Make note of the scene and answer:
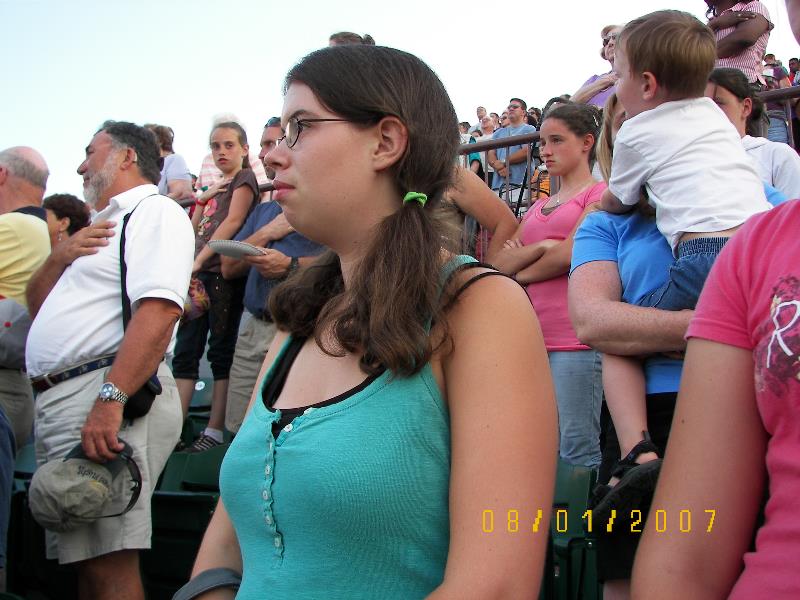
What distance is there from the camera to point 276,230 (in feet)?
16.5

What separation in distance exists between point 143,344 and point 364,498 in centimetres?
215

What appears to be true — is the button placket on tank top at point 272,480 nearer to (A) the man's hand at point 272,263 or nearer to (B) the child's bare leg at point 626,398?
(B) the child's bare leg at point 626,398

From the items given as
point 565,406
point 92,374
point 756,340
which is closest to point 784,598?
point 756,340

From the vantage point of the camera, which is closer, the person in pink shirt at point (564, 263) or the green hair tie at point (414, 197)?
the green hair tie at point (414, 197)

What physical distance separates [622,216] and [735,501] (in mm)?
1447

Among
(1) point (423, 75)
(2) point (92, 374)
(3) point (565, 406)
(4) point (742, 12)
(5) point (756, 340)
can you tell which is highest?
(4) point (742, 12)

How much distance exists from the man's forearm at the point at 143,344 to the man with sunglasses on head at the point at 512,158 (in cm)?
357

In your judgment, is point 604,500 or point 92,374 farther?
point 92,374

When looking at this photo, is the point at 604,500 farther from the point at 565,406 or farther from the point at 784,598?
the point at 565,406

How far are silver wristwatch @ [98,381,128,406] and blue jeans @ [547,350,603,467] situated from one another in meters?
1.88

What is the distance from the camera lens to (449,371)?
1.53m

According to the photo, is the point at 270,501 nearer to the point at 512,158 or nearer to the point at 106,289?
the point at 106,289

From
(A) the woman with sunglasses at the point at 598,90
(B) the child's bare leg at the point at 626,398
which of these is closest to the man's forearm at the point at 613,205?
(B) the child's bare leg at the point at 626,398

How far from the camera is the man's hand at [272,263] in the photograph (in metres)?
4.48
